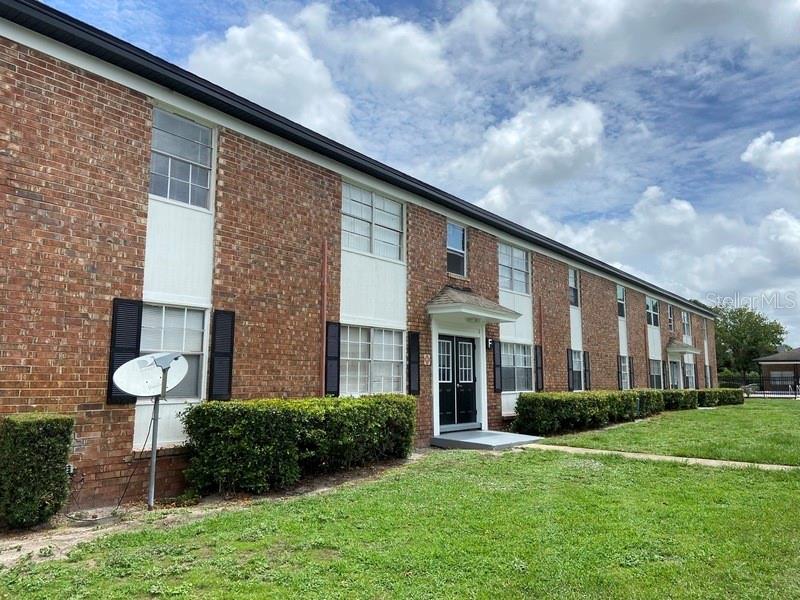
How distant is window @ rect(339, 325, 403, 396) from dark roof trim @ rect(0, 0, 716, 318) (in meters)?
3.32

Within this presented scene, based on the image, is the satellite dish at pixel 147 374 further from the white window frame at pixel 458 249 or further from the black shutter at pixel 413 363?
the white window frame at pixel 458 249

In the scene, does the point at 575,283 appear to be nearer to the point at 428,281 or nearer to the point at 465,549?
the point at 428,281

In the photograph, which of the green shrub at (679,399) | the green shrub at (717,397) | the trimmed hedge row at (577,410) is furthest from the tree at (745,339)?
the trimmed hedge row at (577,410)

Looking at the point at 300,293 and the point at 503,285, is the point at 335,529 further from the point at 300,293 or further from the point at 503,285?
the point at 503,285

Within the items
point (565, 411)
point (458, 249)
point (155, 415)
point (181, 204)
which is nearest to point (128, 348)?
point (155, 415)

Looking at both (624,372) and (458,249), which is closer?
(458,249)

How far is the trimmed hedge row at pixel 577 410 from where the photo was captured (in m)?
14.9

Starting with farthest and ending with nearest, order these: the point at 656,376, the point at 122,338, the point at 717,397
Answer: the point at 717,397 → the point at 656,376 → the point at 122,338

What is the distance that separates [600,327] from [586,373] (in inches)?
90.6

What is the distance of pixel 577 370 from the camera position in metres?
19.9

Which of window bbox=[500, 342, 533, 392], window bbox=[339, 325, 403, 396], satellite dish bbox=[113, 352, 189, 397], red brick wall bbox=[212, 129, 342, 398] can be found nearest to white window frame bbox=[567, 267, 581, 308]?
window bbox=[500, 342, 533, 392]

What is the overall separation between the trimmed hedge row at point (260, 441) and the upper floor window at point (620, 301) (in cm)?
1792

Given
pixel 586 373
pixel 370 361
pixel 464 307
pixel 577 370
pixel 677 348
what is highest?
pixel 464 307

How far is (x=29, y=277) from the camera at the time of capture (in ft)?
22.6
